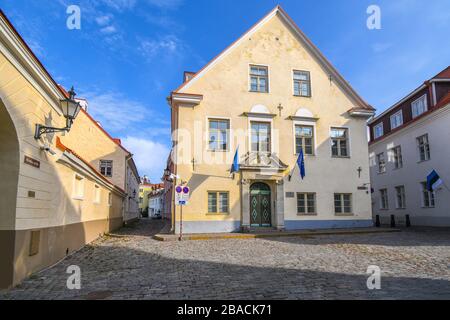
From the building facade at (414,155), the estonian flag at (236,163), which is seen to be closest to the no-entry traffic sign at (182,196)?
the estonian flag at (236,163)

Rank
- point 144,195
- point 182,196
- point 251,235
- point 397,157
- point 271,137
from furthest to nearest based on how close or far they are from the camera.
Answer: point 144,195 < point 397,157 < point 271,137 < point 251,235 < point 182,196

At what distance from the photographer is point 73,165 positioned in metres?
10.3

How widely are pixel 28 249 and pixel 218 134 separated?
12129 mm

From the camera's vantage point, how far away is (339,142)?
20.0m

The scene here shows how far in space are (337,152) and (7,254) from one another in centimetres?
1759

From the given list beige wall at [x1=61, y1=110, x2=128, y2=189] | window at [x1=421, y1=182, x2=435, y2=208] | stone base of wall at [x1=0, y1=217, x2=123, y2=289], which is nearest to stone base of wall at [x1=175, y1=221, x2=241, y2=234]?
stone base of wall at [x1=0, y1=217, x2=123, y2=289]

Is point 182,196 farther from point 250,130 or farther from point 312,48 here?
point 312,48

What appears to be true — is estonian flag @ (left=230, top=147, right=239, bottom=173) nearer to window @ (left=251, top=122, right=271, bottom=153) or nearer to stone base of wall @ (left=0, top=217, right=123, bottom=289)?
window @ (left=251, top=122, right=271, bottom=153)

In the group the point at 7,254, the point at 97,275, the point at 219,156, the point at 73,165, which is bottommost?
the point at 97,275

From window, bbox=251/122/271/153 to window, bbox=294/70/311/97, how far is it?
10.1ft

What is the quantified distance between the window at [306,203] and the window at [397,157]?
10710mm

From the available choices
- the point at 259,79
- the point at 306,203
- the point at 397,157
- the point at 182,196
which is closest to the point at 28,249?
the point at 182,196
